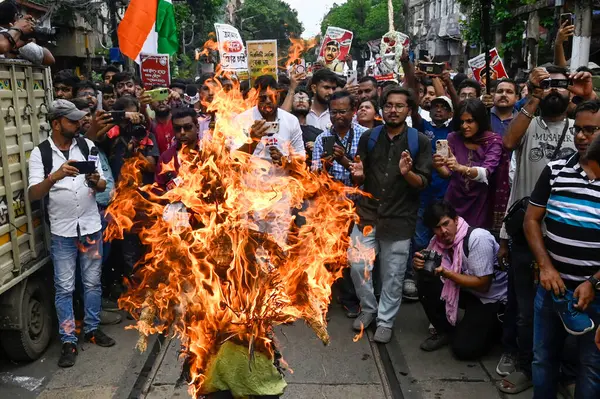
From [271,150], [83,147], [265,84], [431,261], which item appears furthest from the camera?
[265,84]

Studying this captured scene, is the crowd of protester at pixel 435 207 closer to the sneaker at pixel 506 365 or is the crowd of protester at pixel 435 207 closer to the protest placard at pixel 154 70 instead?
the sneaker at pixel 506 365

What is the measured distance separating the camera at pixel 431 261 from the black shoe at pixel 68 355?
333cm

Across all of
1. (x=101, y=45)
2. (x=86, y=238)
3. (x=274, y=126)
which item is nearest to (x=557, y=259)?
(x=274, y=126)

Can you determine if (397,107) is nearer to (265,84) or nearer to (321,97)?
(265,84)

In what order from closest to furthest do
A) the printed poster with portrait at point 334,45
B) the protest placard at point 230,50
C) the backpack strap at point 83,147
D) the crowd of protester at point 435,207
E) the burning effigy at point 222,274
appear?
the burning effigy at point 222,274 → the crowd of protester at point 435,207 → the backpack strap at point 83,147 → the protest placard at point 230,50 → the printed poster with portrait at point 334,45

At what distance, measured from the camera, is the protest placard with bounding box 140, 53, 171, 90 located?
9.41m

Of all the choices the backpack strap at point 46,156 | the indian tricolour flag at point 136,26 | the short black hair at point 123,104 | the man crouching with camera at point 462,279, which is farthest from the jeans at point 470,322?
the indian tricolour flag at point 136,26

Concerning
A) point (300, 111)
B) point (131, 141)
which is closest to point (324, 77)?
point (300, 111)

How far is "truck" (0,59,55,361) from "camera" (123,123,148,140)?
3.31 ft

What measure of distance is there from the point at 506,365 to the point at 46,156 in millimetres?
4514

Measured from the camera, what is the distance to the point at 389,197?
5.91 metres

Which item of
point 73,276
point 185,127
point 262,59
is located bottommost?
point 73,276

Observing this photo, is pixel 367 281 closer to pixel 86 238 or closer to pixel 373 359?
pixel 373 359

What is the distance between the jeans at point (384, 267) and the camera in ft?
19.6
